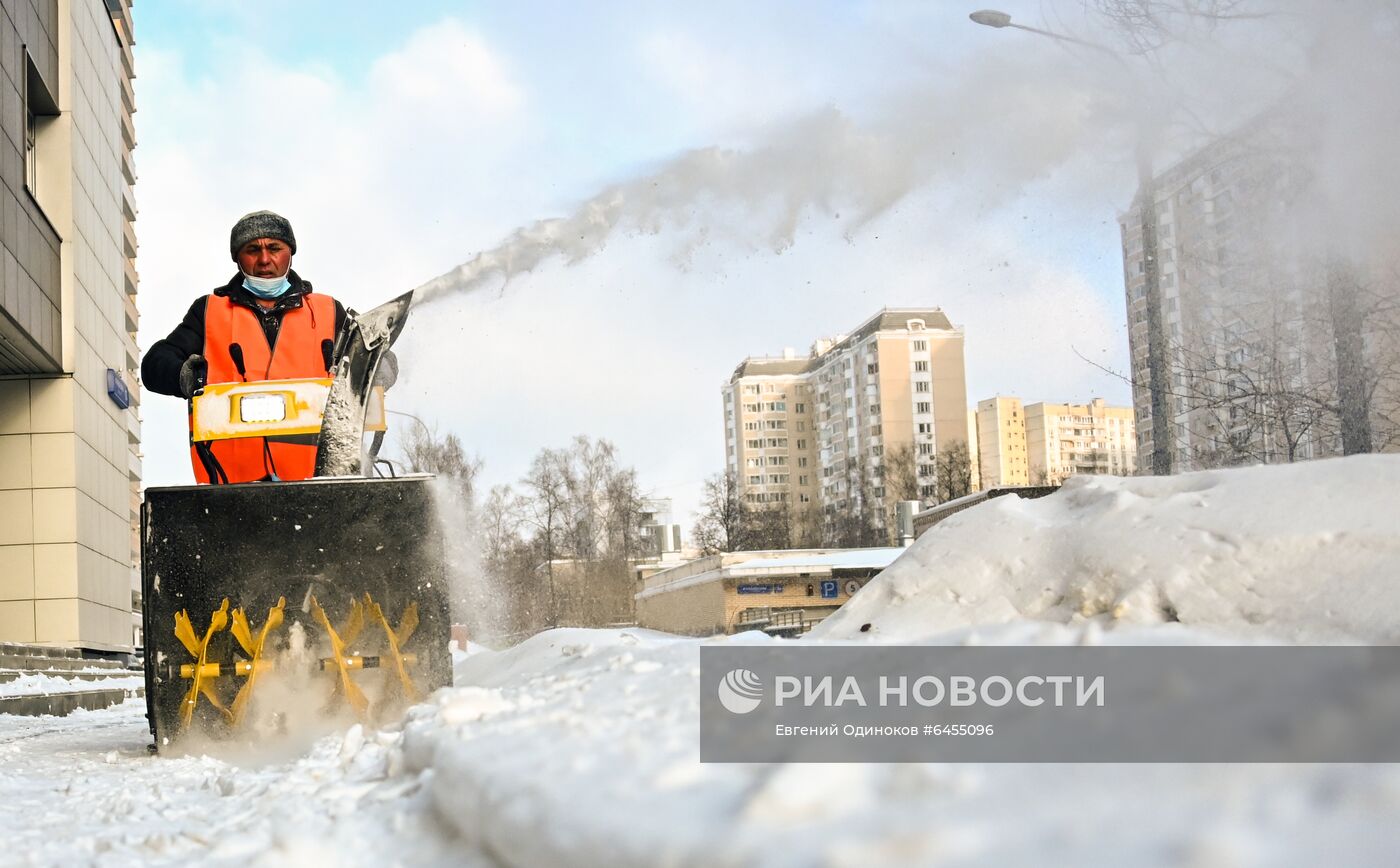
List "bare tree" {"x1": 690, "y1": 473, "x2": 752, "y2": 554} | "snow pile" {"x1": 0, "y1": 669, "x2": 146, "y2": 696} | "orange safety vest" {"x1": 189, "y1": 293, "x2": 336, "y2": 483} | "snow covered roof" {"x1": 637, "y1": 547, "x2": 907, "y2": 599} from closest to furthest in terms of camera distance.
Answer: "orange safety vest" {"x1": 189, "y1": 293, "x2": 336, "y2": 483} → "snow pile" {"x1": 0, "y1": 669, "x2": 146, "y2": 696} → "snow covered roof" {"x1": 637, "y1": 547, "x2": 907, "y2": 599} → "bare tree" {"x1": 690, "y1": 473, "x2": 752, "y2": 554}

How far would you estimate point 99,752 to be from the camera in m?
6.53

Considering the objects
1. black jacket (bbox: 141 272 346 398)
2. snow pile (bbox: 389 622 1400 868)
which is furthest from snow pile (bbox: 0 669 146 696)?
snow pile (bbox: 389 622 1400 868)

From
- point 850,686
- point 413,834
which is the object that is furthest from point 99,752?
point 850,686

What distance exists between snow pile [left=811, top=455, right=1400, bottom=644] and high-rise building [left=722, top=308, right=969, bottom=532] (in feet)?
277

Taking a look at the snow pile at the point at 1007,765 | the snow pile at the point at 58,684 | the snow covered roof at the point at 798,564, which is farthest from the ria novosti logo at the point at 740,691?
the snow covered roof at the point at 798,564

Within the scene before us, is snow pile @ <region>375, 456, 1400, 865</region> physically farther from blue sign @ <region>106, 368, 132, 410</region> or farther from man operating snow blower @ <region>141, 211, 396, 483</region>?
blue sign @ <region>106, 368, 132, 410</region>

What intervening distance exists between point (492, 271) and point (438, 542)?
211 centimetres

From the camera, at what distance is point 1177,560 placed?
4359 millimetres

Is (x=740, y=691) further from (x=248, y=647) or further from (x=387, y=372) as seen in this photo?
(x=387, y=372)

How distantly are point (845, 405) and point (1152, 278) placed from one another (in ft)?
307

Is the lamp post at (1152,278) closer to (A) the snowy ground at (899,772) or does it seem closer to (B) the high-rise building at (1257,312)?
(B) the high-rise building at (1257,312)

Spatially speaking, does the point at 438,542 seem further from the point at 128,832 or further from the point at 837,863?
the point at 837,863

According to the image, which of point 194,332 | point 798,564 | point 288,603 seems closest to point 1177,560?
point 288,603

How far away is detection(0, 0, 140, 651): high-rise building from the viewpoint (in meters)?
23.0
